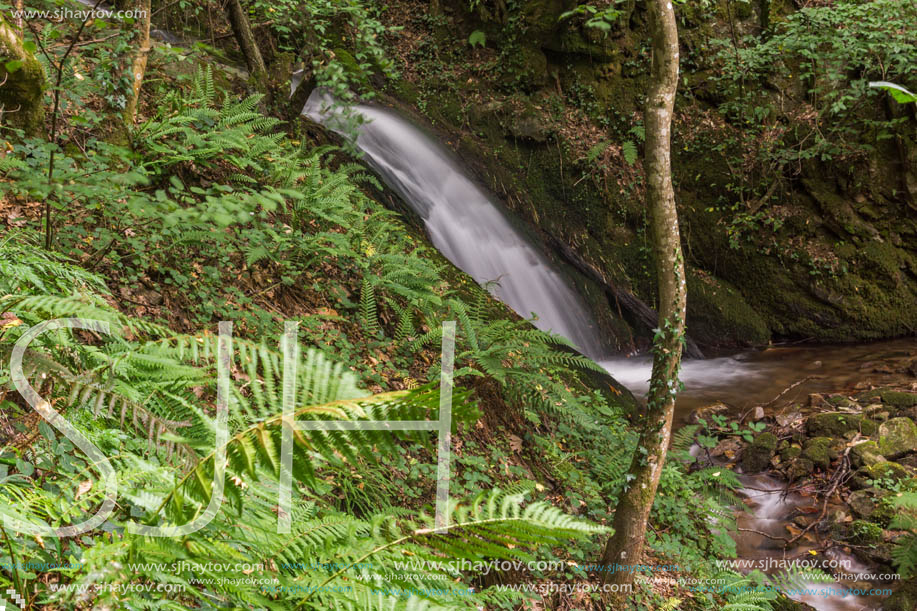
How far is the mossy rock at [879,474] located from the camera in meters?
5.73

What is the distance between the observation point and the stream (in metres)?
8.02

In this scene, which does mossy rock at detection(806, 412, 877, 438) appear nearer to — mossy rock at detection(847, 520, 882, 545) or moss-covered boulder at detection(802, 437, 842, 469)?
moss-covered boulder at detection(802, 437, 842, 469)

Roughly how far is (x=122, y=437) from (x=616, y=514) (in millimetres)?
3201

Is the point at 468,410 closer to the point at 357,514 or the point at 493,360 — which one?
the point at 357,514

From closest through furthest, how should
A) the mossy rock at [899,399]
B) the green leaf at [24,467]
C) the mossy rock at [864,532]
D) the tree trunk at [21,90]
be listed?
the green leaf at [24,467] → the tree trunk at [21,90] → the mossy rock at [864,532] → the mossy rock at [899,399]

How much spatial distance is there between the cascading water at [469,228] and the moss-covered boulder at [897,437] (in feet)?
11.9

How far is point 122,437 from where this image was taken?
6.74 ft

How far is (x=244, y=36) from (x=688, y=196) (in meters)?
7.53

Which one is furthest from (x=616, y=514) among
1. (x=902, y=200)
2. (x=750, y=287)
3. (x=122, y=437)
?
(x=902, y=200)

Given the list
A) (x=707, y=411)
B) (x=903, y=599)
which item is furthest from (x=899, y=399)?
(x=903, y=599)

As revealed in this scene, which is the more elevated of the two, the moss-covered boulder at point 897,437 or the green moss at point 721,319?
the green moss at point 721,319

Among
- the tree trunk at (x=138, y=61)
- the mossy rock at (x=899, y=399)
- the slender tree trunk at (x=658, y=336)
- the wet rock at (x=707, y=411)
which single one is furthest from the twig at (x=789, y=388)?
the tree trunk at (x=138, y=61)

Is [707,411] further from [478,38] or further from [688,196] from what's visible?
[478,38]

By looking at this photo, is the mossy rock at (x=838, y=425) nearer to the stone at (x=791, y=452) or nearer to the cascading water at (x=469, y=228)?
the stone at (x=791, y=452)
